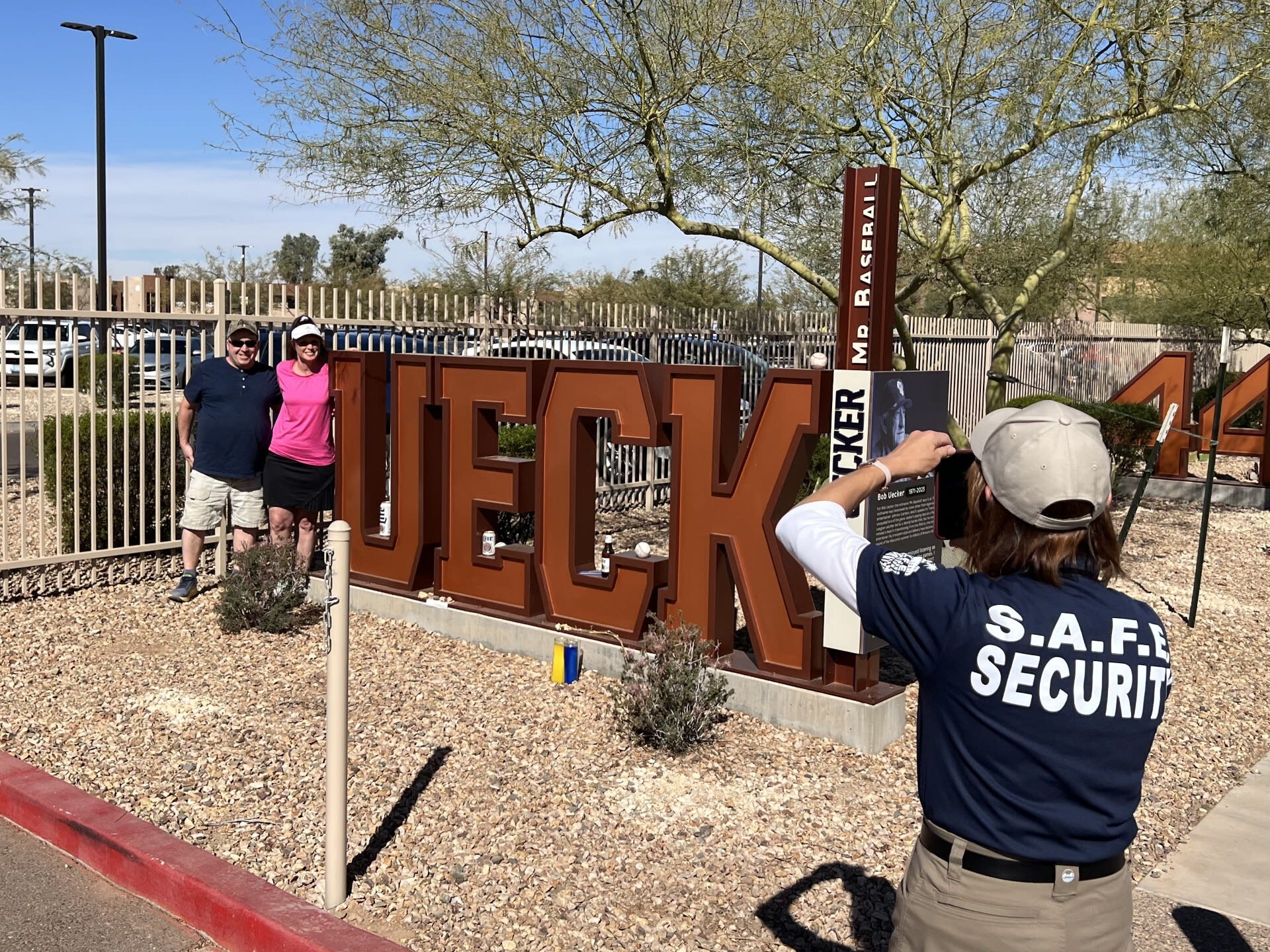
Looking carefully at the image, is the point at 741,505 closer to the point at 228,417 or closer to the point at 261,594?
the point at 261,594

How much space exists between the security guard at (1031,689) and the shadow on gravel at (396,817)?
9.45 ft

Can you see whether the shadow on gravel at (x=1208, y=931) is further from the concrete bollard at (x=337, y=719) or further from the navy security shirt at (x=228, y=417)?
the navy security shirt at (x=228, y=417)

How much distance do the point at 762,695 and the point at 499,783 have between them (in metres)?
1.60

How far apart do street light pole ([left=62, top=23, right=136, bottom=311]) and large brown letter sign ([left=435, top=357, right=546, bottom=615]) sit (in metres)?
16.6

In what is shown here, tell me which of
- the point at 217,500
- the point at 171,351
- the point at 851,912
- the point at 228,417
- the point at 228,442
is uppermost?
the point at 171,351

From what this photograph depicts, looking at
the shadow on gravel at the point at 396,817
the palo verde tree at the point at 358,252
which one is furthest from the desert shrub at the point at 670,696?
the palo verde tree at the point at 358,252

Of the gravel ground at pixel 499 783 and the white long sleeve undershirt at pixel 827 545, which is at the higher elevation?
the white long sleeve undershirt at pixel 827 545

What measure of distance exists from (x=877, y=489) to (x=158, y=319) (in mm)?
7935

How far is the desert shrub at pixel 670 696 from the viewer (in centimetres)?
587

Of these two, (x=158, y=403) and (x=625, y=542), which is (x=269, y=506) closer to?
(x=158, y=403)

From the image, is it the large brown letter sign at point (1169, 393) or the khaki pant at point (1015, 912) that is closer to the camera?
the khaki pant at point (1015, 912)

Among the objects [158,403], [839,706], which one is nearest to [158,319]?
[158,403]

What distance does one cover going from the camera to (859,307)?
631 cm

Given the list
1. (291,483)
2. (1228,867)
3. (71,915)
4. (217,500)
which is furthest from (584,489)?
(1228,867)
